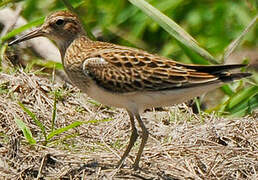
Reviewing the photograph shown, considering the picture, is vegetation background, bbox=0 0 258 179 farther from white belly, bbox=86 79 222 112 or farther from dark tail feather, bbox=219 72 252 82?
dark tail feather, bbox=219 72 252 82

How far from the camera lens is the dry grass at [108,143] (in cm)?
736

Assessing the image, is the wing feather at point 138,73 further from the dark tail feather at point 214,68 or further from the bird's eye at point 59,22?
the bird's eye at point 59,22

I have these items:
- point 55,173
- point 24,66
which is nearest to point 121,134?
point 55,173

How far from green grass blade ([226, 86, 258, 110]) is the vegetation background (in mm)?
12

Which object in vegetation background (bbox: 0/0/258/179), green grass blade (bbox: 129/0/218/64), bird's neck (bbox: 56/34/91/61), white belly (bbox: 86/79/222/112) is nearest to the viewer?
white belly (bbox: 86/79/222/112)

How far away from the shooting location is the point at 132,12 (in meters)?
11.8

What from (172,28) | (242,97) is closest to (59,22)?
(172,28)

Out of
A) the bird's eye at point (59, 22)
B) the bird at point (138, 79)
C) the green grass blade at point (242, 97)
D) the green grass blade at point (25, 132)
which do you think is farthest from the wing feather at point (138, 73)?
the green grass blade at point (242, 97)

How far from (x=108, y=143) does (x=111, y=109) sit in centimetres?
95

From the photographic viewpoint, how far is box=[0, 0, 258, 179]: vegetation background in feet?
24.6

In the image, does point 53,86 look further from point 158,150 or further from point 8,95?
point 158,150

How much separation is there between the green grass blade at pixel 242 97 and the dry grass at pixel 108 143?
1.86 ft

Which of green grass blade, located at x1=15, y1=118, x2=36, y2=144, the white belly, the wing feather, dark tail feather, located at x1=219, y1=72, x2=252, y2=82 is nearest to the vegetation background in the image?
green grass blade, located at x1=15, y1=118, x2=36, y2=144

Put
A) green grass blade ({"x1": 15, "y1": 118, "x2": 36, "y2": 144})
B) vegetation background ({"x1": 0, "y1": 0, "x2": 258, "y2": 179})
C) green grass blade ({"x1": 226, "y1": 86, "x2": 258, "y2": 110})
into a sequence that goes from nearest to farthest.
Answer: vegetation background ({"x1": 0, "y1": 0, "x2": 258, "y2": 179})
green grass blade ({"x1": 15, "y1": 118, "x2": 36, "y2": 144})
green grass blade ({"x1": 226, "y1": 86, "x2": 258, "y2": 110})
